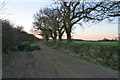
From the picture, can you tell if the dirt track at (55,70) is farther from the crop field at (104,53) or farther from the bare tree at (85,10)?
the bare tree at (85,10)

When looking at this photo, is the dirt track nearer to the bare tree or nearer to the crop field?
the crop field

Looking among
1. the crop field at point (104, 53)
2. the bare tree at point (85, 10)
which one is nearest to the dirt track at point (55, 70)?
the crop field at point (104, 53)

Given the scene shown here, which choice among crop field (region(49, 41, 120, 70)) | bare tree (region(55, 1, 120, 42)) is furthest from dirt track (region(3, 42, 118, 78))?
bare tree (region(55, 1, 120, 42))

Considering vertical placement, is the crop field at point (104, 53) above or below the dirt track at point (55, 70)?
above

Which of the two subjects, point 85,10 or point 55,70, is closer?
point 55,70

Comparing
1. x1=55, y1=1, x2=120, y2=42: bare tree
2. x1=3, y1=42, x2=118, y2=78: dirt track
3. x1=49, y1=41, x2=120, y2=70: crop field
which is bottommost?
x1=3, y1=42, x2=118, y2=78: dirt track

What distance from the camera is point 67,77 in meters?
3.70

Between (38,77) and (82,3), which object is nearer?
(38,77)

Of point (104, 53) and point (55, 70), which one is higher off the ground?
point (104, 53)

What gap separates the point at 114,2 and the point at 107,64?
29.2 feet

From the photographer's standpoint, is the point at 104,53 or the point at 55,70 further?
Answer: the point at 104,53

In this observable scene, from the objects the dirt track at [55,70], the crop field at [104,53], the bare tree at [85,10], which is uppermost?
the bare tree at [85,10]

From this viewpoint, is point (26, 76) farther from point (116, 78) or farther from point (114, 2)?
point (114, 2)

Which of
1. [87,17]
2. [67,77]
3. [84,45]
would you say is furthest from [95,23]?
[67,77]
